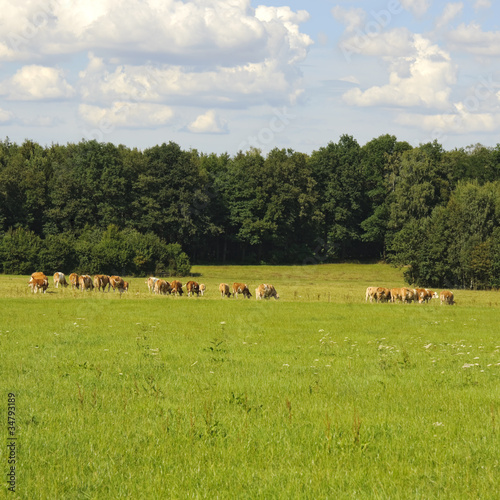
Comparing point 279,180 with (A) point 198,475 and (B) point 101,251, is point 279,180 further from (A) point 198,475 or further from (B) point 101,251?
(A) point 198,475

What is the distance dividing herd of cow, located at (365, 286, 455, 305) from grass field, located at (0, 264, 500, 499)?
2351cm

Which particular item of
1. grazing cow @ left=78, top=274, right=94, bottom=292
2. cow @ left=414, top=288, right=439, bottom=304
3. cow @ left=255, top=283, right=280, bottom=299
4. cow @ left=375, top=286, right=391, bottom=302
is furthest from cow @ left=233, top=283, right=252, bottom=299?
cow @ left=414, top=288, right=439, bottom=304

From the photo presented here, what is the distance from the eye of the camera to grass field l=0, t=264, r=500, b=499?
263 inches

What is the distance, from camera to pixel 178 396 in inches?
404

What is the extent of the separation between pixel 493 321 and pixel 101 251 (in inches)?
1984

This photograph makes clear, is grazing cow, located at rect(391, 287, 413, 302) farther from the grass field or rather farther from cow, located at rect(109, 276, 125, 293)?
the grass field

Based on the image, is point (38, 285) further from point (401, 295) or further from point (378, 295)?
point (401, 295)

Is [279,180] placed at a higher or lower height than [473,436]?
higher

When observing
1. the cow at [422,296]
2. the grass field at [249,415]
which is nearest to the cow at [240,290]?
the cow at [422,296]

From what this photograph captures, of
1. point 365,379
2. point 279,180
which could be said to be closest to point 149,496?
point 365,379

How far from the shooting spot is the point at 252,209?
95.9 metres

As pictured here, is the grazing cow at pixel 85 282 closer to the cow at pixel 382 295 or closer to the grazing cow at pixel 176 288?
the grazing cow at pixel 176 288

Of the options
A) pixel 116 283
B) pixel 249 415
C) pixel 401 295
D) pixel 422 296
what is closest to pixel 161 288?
pixel 116 283

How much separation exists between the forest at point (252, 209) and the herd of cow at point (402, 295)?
24.2 m
